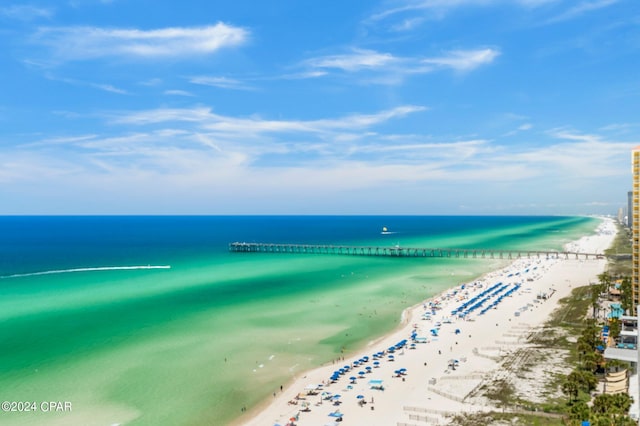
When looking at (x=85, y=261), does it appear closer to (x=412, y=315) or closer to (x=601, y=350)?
(x=412, y=315)

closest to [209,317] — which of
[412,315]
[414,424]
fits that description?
[412,315]

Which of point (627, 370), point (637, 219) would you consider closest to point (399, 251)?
point (637, 219)

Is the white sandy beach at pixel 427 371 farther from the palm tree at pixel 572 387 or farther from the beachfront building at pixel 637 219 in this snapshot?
the beachfront building at pixel 637 219

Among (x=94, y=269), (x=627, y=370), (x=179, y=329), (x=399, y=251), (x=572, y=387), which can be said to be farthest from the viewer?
(x=399, y=251)

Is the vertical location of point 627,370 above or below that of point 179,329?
above

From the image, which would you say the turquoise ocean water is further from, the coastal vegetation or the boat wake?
the coastal vegetation

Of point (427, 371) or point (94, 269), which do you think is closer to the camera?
point (427, 371)

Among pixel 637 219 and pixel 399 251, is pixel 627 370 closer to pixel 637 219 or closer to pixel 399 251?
pixel 637 219

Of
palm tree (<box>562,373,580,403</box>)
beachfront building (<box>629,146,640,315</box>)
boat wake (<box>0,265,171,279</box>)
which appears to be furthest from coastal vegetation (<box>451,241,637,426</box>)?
boat wake (<box>0,265,171,279</box>)
